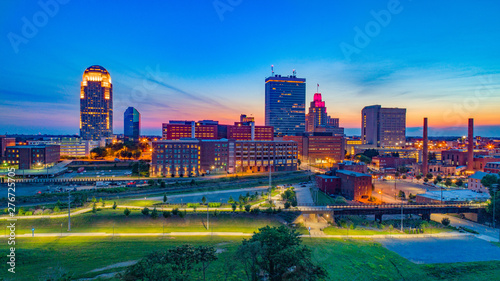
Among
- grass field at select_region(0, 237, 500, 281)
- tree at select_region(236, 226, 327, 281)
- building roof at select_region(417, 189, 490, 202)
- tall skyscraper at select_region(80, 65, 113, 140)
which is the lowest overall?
grass field at select_region(0, 237, 500, 281)

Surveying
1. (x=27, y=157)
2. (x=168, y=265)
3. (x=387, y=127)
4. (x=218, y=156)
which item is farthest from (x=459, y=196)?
(x=387, y=127)

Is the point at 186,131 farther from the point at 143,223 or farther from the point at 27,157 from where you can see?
the point at 143,223

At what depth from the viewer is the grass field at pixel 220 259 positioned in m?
26.2

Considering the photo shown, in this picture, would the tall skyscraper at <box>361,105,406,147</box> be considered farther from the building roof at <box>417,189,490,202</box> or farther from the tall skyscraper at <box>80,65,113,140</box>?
the tall skyscraper at <box>80,65,113,140</box>

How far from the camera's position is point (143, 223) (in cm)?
4019

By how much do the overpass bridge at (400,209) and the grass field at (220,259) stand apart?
1235 centimetres

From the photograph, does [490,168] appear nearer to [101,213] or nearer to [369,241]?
[369,241]

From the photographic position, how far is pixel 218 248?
31.2m

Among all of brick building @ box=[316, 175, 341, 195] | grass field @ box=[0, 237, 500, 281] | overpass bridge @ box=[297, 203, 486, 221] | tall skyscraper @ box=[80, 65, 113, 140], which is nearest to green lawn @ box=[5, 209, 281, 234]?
grass field @ box=[0, 237, 500, 281]

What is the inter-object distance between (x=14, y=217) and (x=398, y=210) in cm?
6423

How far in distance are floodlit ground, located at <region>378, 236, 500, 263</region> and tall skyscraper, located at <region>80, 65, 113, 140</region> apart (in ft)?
A: 638

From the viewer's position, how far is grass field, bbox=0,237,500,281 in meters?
26.2

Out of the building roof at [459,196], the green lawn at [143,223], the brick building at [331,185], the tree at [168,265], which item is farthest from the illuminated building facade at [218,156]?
the tree at [168,265]

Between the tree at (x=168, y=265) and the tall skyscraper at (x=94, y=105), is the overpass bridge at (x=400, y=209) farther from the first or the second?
the tall skyscraper at (x=94, y=105)
